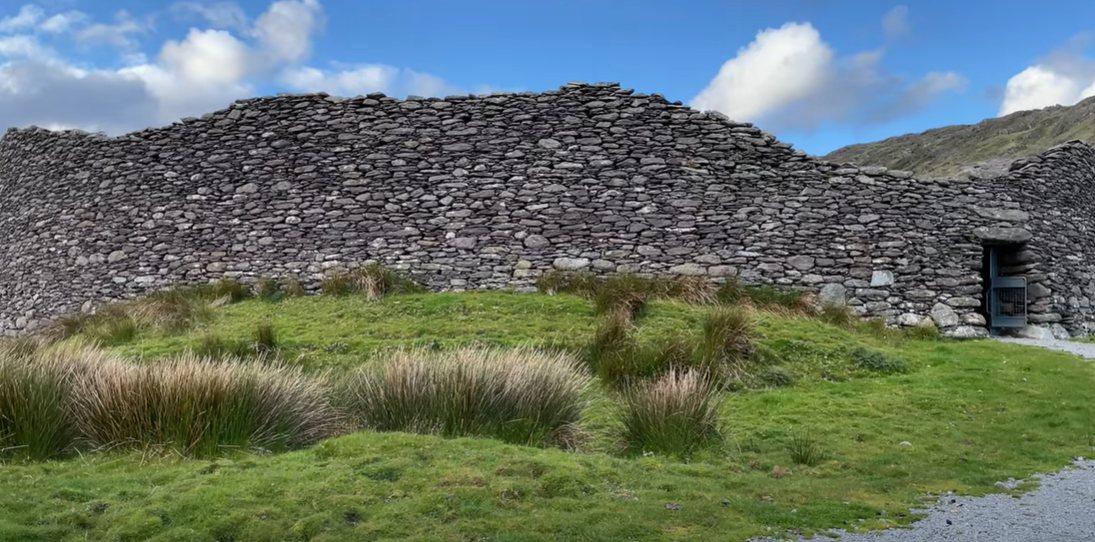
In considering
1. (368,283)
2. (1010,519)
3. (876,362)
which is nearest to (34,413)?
(1010,519)

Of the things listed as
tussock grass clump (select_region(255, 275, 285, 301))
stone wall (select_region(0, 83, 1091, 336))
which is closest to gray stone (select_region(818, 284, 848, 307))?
→ stone wall (select_region(0, 83, 1091, 336))

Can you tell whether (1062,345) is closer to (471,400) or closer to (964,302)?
(964,302)

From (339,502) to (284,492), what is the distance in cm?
34

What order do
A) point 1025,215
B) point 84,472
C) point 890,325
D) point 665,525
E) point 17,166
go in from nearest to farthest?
point 665,525, point 84,472, point 890,325, point 1025,215, point 17,166

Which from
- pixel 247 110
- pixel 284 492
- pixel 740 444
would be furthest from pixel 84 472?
pixel 247 110

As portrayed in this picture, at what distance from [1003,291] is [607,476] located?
1206 centimetres

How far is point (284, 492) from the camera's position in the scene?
14.4ft

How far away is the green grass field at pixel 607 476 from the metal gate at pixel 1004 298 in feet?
18.1

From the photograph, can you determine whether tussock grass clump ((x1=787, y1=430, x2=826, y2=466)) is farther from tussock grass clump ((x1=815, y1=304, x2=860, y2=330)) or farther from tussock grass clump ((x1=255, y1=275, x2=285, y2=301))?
tussock grass clump ((x1=255, y1=275, x2=285, y2=301))

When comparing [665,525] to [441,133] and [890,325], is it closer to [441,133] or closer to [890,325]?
[890,325]

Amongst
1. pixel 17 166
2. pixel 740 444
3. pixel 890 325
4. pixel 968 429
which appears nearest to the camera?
pixel 740 444

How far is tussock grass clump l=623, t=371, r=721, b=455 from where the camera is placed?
581cm

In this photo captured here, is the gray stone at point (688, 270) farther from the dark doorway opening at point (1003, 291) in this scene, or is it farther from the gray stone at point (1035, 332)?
the gray stone at point (1035, 332)

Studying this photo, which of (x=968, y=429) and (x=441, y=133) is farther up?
(x=441, y=133)
